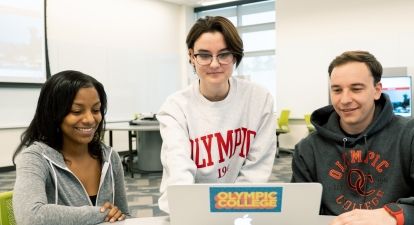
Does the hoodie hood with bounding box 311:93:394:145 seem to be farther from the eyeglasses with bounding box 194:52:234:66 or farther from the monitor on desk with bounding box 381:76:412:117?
the monitor on desk with bounding box 381:76:412:117

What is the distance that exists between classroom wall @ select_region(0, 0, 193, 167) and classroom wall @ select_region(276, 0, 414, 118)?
2.34 metres

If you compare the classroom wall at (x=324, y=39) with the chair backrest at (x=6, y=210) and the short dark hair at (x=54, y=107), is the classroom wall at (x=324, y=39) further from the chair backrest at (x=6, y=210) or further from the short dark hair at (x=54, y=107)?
the chair backrest at (x=6, y=210)

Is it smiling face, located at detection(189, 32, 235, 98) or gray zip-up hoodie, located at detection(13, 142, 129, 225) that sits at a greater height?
smiling face, located at detection(189, 32, 235, 98)

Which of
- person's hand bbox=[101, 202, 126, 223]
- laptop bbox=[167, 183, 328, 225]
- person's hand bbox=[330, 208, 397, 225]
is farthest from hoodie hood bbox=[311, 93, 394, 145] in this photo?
person's hand bbox=[101, 202, 126, 223]

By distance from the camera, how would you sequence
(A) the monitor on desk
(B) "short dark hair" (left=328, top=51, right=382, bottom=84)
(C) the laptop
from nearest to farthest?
(C) the laptop, (B) "short dark hair" (left=328, top=51, right=382, bottom=84), (A) the monitor on desk

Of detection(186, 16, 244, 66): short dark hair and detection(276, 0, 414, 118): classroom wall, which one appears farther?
detection(276, 0, 414, 118): classroom wall

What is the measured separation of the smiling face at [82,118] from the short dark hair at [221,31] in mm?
423

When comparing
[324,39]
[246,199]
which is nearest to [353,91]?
[246,199]

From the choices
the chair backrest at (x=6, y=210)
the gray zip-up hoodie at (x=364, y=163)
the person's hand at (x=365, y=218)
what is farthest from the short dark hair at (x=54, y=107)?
the person's hand at (x=365, y=218)

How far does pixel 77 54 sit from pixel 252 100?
535 centimetres

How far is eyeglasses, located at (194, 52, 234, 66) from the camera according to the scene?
134cm

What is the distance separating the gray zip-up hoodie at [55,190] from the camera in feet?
3.77

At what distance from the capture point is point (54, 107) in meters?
1.33

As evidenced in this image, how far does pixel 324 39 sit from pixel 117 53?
12.3ft
